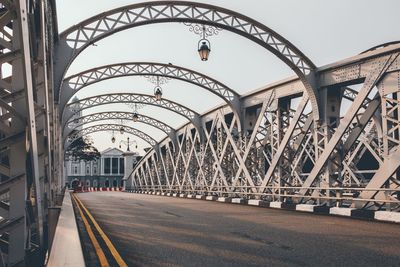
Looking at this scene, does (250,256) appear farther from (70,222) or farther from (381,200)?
(381,200)

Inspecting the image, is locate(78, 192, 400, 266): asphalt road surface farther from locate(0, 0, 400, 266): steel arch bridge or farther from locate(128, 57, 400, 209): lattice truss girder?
locate(128, 57, 400, 209): lattice truss girder

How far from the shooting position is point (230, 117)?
99.5 feet

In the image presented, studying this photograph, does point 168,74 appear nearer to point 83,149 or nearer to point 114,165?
point 83,149

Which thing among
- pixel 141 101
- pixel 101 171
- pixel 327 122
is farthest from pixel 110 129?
pixel 101 171

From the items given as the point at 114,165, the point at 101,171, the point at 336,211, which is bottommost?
the point at 336,211

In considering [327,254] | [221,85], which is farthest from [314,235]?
[221,85]

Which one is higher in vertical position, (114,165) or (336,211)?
(114,165)

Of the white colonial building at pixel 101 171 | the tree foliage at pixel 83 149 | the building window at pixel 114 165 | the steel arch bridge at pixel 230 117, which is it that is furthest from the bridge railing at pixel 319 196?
the building window at pixel 114 165

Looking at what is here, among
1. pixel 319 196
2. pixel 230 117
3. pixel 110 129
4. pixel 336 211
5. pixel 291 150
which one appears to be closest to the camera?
pixel 336 211

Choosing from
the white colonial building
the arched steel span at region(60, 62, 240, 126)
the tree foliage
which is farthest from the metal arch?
the white colonial building

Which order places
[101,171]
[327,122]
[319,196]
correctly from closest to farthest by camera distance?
1. [319,196]
2. [327,122]
3. [101,171]

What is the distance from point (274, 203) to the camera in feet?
64.6

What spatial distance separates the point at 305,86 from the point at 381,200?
22.1 feet

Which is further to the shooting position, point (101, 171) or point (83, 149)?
point (101, 171)
